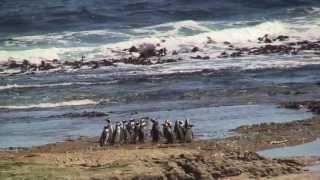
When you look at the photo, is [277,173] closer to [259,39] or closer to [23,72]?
[23,72]

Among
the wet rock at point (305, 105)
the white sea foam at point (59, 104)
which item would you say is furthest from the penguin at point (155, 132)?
the white sea foam at point (59, 104)

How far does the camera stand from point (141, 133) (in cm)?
1900

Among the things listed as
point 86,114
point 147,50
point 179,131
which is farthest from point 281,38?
point 179,131

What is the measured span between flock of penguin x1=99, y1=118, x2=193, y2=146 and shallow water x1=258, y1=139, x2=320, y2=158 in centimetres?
244

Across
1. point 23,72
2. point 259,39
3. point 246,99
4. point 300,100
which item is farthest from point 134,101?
point 259,39

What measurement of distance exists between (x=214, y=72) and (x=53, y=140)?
1558 centimetres

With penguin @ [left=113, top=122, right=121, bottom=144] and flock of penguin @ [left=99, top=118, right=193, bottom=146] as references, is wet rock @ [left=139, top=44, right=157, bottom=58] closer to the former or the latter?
flock of penguin @ [left=99, top=118, right=193, bottom=146]

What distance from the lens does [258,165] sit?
1392 centimetres

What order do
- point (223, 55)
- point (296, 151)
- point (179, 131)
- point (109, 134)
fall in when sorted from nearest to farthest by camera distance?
point (296, 151) → point (179, 131) → point (109, 134) → point (223, 55)

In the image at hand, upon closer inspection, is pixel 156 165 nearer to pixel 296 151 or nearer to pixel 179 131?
pixel 296 151

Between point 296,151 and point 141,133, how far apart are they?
4.31m

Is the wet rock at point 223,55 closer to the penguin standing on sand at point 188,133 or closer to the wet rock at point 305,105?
the wet rock at point 305,105

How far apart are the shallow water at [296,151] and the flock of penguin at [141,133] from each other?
2.44m

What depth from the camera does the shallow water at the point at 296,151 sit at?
51.8ft
